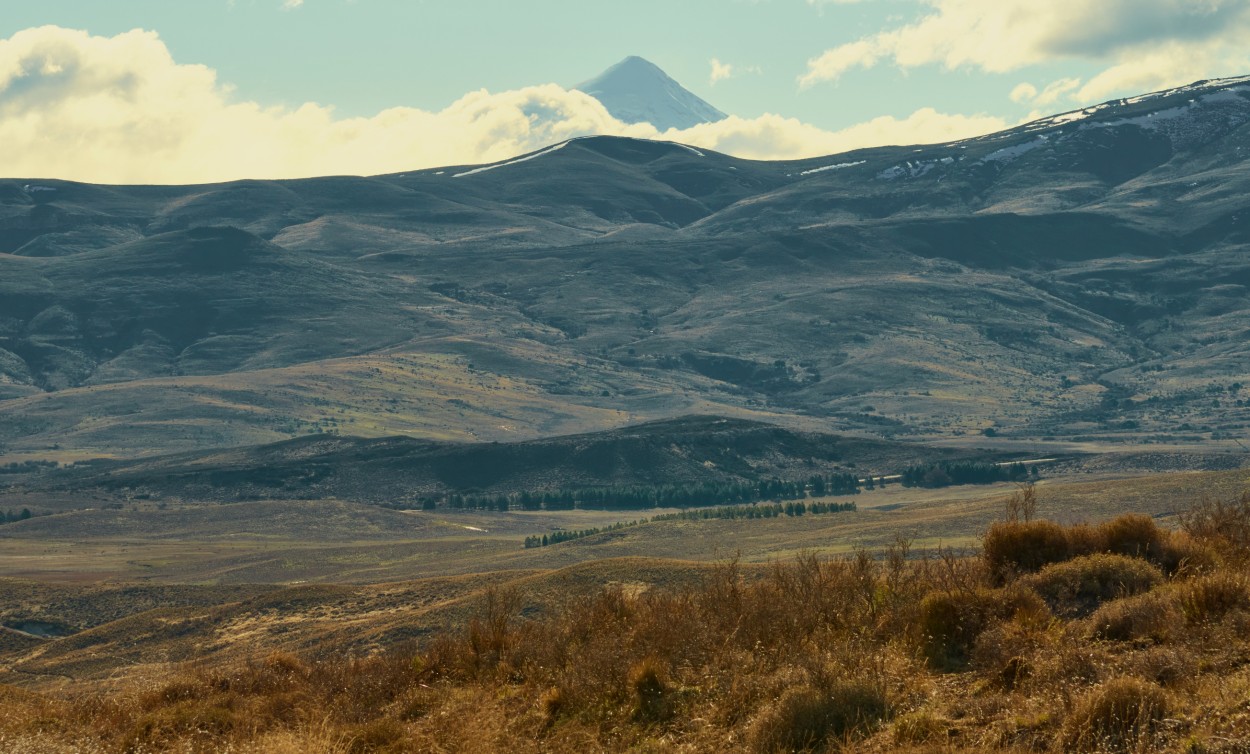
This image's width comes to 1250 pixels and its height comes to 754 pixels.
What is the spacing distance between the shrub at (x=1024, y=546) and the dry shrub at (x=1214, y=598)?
2.70 meters

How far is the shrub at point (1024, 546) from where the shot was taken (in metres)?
15.9

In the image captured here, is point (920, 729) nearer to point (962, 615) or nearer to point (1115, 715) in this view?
point (1115, 715)

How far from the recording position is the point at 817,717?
11766 mm

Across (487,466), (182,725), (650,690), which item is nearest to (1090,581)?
(650,690)

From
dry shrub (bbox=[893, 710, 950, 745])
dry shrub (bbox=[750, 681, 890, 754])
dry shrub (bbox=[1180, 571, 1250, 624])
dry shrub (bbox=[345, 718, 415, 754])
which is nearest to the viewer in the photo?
dry shrub (bbox=[893, 710, 950, 745])

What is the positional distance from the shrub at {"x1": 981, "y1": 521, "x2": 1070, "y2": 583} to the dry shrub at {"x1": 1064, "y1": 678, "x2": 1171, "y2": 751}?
5.08m

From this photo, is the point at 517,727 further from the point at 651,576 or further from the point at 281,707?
the point at 651,576

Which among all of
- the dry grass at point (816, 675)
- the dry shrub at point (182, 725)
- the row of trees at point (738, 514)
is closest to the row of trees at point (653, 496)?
the row of trees at point (738, 514)

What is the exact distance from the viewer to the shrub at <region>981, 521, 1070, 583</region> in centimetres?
1590

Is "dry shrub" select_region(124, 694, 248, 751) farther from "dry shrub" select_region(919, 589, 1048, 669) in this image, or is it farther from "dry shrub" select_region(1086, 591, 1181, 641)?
"dry shrub" select_region(1086, 591, 1181, 641)

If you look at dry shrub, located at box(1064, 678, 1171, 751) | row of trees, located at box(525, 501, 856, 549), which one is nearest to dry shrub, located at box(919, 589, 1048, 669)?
→ dry shrub, located at box(1064, 678, 1171, 751)

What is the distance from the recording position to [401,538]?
140750 mm

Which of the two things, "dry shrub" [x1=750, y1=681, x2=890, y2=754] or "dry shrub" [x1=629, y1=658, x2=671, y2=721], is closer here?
"dry shrub" [x1=750, y1=681, x2=890, y2=754]

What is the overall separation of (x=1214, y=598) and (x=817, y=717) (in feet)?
13.3
